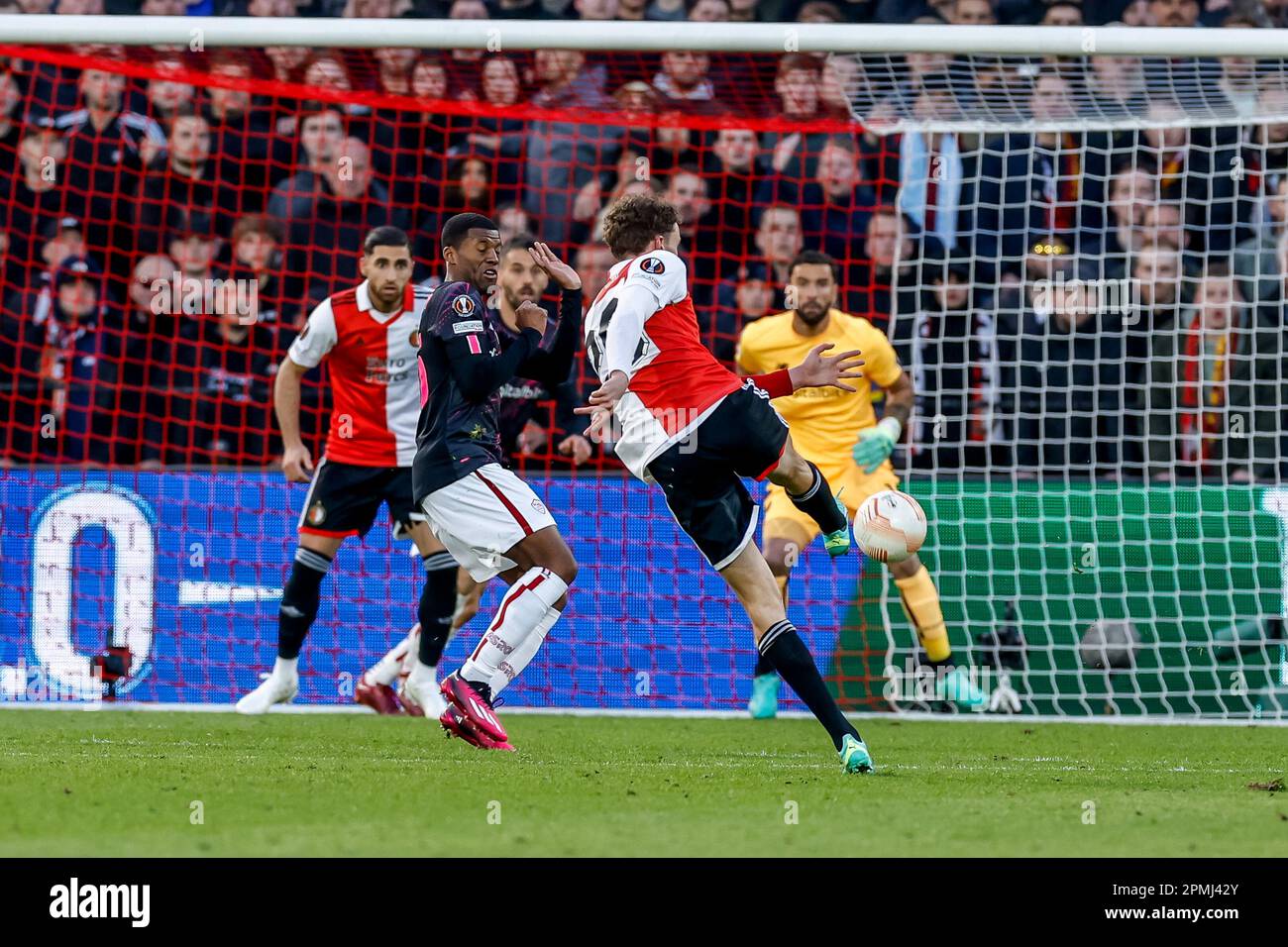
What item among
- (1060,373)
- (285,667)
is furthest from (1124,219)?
(285,667)

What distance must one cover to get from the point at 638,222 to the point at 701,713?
3557 millimetres

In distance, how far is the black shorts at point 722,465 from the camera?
6.22 metres

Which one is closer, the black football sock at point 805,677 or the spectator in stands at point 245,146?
the black football sock at point 805,677

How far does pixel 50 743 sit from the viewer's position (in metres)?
7.02

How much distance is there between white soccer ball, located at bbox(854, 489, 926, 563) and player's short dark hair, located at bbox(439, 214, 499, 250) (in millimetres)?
1938

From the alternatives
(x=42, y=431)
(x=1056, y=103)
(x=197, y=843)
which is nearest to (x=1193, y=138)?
(x=1056, y=103)

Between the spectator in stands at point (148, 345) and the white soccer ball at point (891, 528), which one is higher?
the spectator in stands at point (148, 345)

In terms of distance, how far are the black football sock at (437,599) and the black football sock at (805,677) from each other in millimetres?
2648

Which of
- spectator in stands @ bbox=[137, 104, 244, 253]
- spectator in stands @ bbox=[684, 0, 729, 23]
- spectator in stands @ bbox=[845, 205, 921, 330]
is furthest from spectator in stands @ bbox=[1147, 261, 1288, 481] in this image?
spectator in stands @ bbox=[137, 104, 244, 253]

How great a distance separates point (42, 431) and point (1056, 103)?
581 centimetres

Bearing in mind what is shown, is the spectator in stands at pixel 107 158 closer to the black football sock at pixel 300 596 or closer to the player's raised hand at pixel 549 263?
the black football sock at pixel 300 596

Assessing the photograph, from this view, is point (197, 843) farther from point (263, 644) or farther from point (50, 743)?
point (263, 644)

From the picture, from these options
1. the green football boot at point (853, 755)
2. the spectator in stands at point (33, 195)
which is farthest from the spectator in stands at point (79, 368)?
the green football boot at point (853, 755)

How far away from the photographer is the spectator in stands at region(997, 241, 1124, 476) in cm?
970
